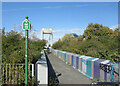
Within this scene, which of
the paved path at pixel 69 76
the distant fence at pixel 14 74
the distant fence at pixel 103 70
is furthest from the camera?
the paved path at pixel 69 76

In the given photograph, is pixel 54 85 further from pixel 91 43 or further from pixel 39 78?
pixel 91 43

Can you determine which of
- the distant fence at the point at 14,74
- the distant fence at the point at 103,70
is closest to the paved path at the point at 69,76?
the distant fence at the point at 103,70

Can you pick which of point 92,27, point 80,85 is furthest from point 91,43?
point 92,27

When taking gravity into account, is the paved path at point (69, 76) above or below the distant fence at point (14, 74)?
below

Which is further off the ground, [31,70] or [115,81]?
[31,70]

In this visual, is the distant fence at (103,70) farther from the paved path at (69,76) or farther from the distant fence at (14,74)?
the distant fence at (14,74)

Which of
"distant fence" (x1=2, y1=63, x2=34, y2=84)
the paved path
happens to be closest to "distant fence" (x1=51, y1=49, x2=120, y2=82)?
the paved path

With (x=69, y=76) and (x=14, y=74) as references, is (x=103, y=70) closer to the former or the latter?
(x=69, y=76)

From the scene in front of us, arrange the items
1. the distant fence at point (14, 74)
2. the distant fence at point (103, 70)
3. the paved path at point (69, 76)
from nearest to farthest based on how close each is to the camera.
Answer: the distant fence at point (14, 74) < the distant fence at point (103, 70) < the paved path at point (69, 76)

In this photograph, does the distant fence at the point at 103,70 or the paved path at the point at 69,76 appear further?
the paved path at the point at 69,76

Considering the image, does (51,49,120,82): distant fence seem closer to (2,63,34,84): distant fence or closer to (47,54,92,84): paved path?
(47,54,92,84): paved path

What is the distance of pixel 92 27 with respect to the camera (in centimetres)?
2811

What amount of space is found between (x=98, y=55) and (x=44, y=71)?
4.86 metres

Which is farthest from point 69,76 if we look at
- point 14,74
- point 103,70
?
point 14,74
